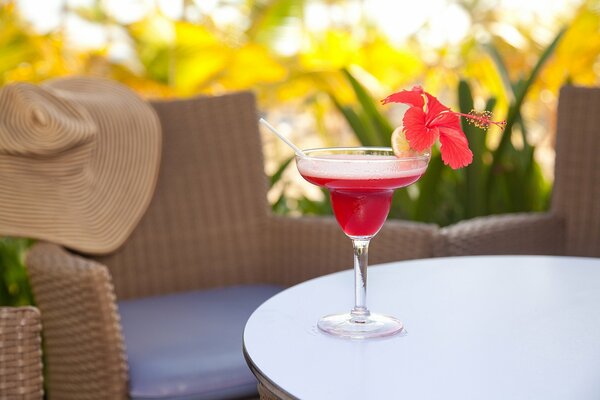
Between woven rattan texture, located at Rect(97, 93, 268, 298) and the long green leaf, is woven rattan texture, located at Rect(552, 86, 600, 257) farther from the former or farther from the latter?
woven rattan texture, located at Rect(97, 93, 268, 298)

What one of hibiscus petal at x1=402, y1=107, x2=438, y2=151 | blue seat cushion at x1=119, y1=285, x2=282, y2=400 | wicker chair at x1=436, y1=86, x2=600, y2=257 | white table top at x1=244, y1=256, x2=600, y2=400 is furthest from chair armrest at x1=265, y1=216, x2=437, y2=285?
hibiscus petal at x1=402, y1=107, x2=438, y2=151

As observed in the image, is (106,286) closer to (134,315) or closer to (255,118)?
(134,315)

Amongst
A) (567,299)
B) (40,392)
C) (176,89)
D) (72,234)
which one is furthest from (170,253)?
(176,89)

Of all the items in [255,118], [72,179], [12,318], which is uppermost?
[255,118]

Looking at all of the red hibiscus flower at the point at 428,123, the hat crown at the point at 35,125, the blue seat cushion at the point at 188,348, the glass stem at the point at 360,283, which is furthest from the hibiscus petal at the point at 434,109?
the hat crown at the point at 35,125

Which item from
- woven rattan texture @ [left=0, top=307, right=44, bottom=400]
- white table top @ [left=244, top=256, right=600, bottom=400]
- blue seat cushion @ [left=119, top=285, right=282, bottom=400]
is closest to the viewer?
white table top @ [left=244, top=256, right=600, bottom=400]
